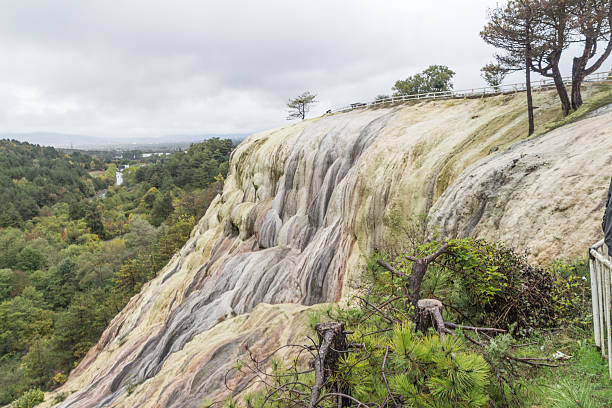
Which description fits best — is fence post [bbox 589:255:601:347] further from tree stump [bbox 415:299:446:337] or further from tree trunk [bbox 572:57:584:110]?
tree trunk [bbox 572:57:584:110]

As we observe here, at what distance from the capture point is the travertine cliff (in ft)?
21.8

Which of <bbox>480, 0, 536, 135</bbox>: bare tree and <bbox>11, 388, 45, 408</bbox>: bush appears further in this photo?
<bbox>11, 388, 45, 408</bbox>: bush

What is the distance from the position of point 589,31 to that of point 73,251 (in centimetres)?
7447

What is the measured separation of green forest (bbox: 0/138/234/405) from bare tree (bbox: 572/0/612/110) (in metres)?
31.5

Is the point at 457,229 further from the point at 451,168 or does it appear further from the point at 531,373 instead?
the point at 531,373

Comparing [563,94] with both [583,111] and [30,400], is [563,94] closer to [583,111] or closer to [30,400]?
[583,111]

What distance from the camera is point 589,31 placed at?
34.3 ft

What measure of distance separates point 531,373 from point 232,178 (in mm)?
26107

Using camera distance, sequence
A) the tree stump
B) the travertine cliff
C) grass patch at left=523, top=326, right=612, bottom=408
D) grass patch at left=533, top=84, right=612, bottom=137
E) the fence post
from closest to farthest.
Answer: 1. grass patch at left=523, top=326, right=612, bottom=408
2. the tree stump
3. the fence post
4. the travertine cliff
5. grass patch at left=533, top=84, right=612, bottom=137

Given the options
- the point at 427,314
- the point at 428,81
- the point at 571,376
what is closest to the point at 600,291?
the point at 571,376

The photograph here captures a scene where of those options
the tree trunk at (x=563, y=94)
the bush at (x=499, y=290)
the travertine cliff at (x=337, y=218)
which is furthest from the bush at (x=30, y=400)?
the tree trunk at (x=563, y=94)

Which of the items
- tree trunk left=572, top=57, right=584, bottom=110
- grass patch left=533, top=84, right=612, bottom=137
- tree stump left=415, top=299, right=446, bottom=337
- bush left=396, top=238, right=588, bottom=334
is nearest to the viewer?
tree stump left=415, top=299, right=446, bottom=337

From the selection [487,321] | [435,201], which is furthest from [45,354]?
[487,321]

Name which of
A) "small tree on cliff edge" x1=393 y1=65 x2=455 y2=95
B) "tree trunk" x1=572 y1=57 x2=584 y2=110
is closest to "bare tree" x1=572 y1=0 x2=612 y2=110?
"tree trunk" x1=572 y1=57 x2=584 y2=110
